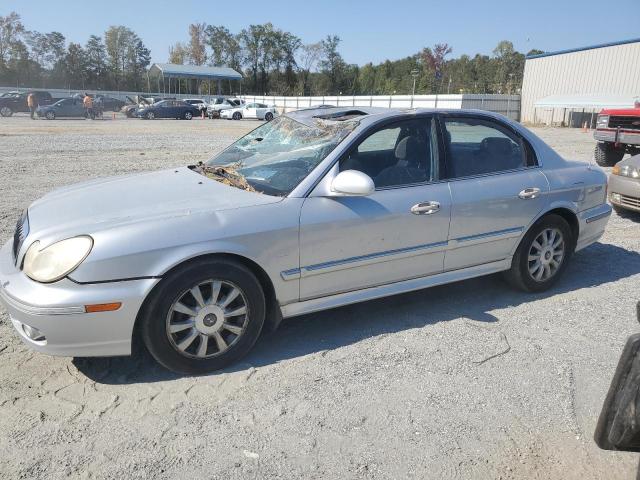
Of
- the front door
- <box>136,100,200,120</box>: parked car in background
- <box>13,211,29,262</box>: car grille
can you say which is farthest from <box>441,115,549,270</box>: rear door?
<box>136,100,200,120</box>: parked car in background

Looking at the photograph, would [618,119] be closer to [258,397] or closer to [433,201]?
[433,201]

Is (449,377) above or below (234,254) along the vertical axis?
below

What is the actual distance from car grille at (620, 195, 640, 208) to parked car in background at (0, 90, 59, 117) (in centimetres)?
3558

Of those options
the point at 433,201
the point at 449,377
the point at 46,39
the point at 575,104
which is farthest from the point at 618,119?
the point at 46,39

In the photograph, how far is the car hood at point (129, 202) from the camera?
3.08 metres

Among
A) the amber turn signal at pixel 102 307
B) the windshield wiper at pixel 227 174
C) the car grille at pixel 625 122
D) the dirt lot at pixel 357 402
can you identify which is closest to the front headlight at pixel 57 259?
the amber turn signal at pixel 102 307

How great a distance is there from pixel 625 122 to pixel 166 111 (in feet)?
101

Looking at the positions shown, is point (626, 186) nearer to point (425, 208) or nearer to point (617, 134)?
point (425, 208)

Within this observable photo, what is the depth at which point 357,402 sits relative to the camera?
9.84ft

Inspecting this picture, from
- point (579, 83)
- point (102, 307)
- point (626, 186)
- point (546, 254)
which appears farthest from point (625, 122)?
point (579, 83)

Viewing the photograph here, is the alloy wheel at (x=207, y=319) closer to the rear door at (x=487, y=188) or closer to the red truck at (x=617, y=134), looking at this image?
the rear door at (x=487, y=188)

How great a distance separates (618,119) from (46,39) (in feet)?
249

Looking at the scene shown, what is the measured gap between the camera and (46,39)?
70562 mm

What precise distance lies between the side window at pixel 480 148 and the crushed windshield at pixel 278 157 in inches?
32.6
